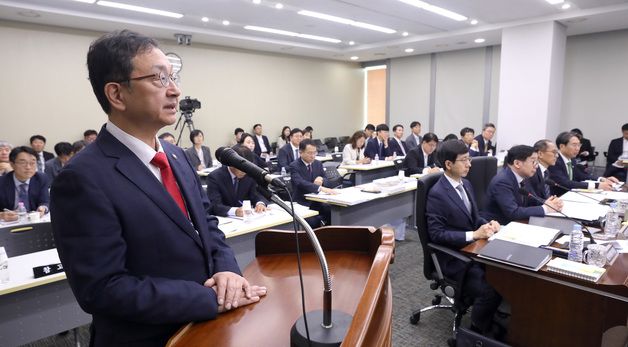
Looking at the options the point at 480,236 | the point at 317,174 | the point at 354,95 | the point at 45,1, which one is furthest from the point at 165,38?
the point at 480,236

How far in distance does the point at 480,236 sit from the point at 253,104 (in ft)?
25.9

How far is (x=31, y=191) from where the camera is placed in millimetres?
3469

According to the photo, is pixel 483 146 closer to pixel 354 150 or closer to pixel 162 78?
pixel 354 150

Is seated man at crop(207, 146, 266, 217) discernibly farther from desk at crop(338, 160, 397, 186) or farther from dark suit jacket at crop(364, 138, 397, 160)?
dark suit jacket at crop(364, 138, 397, 160)

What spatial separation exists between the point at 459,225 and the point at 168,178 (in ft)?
6.79

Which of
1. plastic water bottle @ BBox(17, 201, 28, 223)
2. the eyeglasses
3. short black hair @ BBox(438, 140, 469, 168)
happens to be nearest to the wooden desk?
short black hair @ BBox(438, 140, 469, 168)

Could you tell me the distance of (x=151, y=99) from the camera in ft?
3.10

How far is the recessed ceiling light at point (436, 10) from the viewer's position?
5.75 meters

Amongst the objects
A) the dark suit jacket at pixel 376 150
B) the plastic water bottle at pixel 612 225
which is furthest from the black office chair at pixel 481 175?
the dark suit jacket at pixel 376 150

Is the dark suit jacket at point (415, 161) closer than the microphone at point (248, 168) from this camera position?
No

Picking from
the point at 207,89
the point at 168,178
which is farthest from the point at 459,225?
the point at 207,89

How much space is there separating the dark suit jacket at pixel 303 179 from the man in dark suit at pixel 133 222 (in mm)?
2971

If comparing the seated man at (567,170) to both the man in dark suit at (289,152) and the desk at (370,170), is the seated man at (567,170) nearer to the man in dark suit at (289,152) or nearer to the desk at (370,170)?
the desk at (370,170)

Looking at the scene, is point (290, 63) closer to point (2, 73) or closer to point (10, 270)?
point (2, 73)
